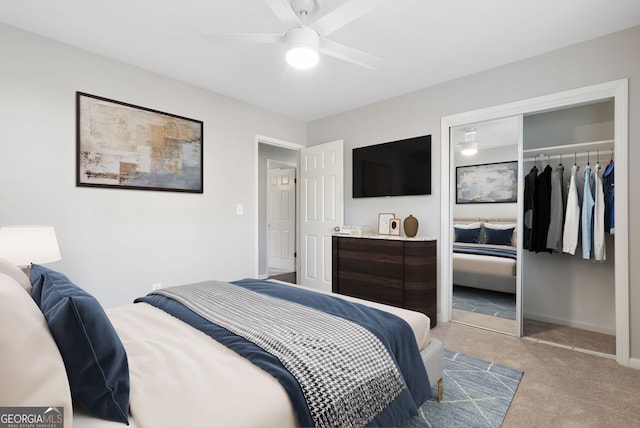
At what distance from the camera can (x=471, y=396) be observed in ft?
6.36

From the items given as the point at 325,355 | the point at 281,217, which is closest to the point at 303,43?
the point at 325,355

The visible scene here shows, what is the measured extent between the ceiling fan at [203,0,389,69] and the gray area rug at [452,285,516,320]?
310 centimetres

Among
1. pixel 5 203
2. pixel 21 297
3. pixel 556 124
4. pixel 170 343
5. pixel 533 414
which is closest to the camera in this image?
pixel 21 297

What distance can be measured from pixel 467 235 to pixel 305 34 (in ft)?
12.2

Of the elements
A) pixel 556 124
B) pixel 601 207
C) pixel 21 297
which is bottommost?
pixel 21 297

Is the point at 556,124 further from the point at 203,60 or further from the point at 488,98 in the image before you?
the point at 203,60

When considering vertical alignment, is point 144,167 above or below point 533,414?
above

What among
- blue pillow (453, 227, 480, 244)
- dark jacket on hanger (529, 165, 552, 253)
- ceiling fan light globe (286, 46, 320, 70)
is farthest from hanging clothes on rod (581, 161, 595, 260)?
ceiling fan light globe (286, 46, 320, 70)

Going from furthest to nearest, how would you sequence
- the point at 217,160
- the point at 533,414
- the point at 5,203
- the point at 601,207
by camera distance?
the point at 217,160
the point at 601,207
the point at 5,203
the point at 533,414

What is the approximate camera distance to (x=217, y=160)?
3.61 metres

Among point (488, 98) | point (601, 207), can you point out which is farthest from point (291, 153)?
point (601, 207)

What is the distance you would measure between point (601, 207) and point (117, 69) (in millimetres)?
4588

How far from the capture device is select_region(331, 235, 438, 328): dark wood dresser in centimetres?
314

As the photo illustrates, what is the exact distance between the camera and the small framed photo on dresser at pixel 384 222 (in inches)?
146
